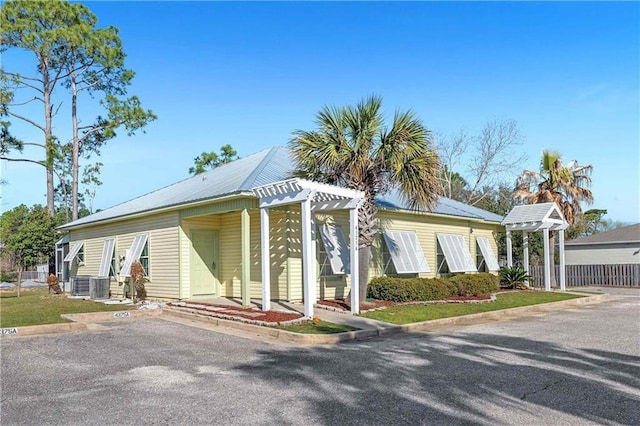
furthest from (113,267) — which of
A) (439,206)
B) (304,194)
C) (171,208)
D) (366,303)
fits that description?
(439,206)

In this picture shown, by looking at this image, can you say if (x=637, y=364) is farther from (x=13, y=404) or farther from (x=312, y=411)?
(x=13, y=404)

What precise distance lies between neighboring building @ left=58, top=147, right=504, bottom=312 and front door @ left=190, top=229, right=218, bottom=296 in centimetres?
3

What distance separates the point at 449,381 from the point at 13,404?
5.20 metres

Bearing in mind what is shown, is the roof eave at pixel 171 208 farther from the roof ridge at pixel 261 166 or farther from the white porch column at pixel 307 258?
the white porch column at pixel 307 258

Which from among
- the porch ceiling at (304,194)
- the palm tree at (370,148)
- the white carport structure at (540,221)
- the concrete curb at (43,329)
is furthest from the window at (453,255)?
the concrete curb at (43,329)

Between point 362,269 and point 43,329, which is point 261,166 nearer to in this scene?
point 362,269

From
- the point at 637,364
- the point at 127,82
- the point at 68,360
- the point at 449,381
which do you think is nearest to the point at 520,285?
the point at 637,364

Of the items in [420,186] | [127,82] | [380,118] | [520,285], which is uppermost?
[127,82]

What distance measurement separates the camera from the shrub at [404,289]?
1519 cm

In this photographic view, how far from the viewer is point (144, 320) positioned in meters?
13.3

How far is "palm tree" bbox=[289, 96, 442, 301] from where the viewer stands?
13758mm

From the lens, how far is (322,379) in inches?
274

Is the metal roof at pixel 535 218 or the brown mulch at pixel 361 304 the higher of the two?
the metal roof at pixel 535 218

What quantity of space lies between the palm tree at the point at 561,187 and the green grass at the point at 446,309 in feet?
24.4
